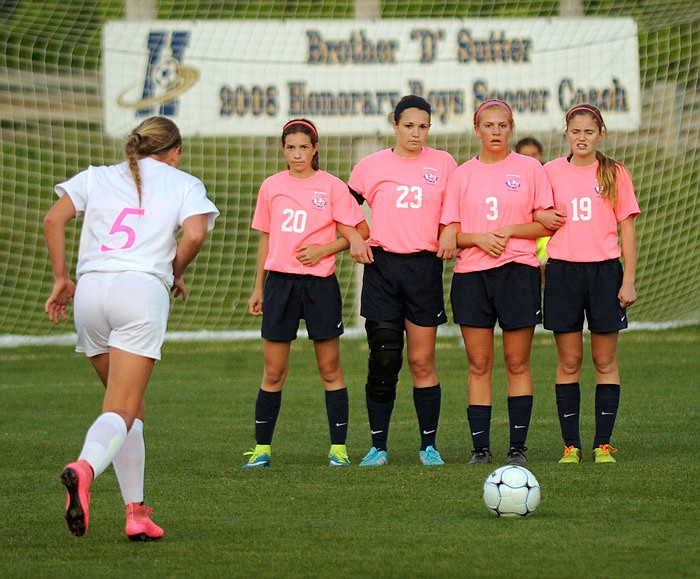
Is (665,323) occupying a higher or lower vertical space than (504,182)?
lower

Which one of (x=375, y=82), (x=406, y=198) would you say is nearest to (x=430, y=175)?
(x=406, y=198)

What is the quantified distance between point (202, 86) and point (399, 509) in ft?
31.0

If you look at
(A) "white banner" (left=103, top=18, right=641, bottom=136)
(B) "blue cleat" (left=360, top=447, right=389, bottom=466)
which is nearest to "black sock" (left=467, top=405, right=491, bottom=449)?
(B) "blue cleat" (left=360, top=447, right=389, bottom=466)

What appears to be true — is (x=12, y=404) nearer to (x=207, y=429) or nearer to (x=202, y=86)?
(x=207, y=429)

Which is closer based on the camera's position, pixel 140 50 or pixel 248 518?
pixel 248 518

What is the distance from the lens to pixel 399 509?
18.7 feet

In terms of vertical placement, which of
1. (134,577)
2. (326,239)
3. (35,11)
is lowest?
(134,577)

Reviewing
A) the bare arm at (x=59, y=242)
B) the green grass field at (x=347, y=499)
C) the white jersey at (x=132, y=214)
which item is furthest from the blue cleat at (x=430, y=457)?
the bare arm at (x=59, y=242)

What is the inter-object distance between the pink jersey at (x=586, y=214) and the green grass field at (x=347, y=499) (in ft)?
3.47

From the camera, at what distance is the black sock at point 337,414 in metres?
7.11

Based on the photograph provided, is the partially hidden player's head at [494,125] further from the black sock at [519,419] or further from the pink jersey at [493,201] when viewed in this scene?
the black sock at [519,419]

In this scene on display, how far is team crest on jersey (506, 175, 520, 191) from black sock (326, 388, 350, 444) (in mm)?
1360

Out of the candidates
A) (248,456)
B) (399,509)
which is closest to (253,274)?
(248,456)

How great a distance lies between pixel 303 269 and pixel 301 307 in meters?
0.20
